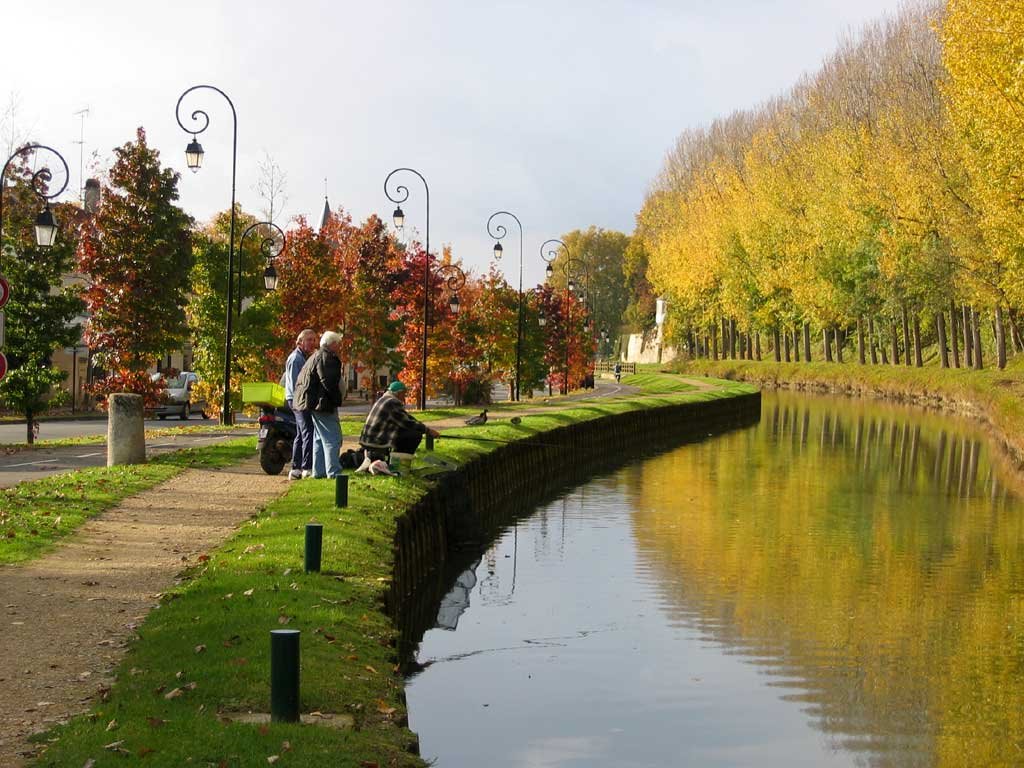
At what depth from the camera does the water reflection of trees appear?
13.7m

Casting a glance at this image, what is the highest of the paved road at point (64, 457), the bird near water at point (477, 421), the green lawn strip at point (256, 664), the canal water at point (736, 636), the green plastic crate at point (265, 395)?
the green plastic crate at point (265, 395)

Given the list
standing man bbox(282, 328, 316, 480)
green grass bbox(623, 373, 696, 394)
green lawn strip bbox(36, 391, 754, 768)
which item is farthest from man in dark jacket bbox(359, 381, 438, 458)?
green grass bbox(623, 373, 696, 394)

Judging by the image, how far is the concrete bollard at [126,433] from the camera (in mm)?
21906

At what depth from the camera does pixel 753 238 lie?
86812 mm

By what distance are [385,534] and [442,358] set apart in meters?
33.2

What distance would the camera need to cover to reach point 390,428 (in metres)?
21.7

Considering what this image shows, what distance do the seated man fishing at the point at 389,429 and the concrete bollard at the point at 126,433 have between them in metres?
3.68

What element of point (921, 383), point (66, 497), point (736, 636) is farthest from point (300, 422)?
point (921, 383)

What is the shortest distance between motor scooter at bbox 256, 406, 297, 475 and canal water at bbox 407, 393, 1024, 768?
11.4ft

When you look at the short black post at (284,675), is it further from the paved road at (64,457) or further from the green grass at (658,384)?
the green grass at (658,384)

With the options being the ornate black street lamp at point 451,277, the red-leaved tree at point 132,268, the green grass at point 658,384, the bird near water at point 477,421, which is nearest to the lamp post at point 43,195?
the red-leaved tree at point 132,268

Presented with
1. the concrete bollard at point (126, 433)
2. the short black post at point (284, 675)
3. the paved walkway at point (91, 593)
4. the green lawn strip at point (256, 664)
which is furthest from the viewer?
the concrete bollard at point (126, 433)

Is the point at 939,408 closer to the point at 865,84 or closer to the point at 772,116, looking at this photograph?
the point at 865,84

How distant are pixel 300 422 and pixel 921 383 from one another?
51669mm
